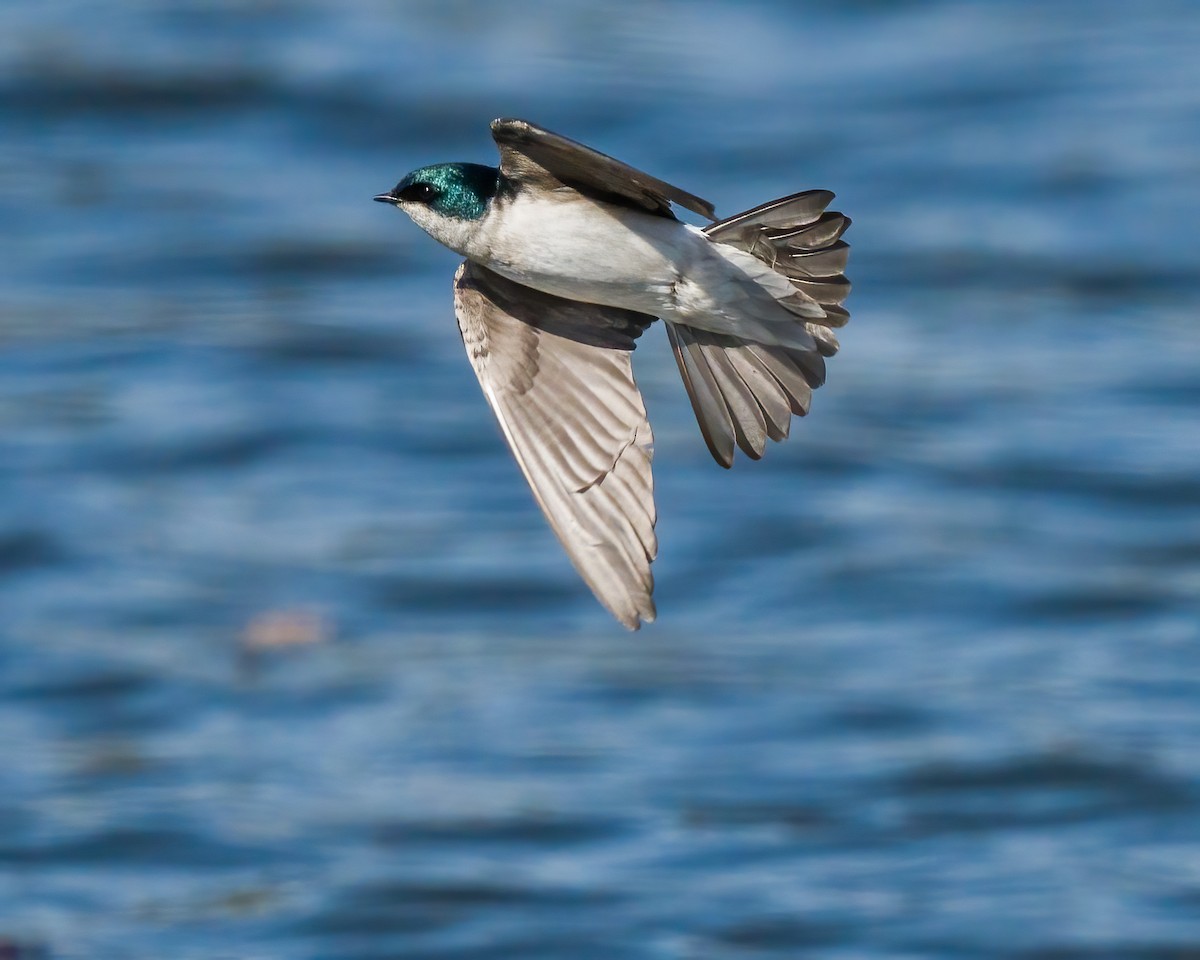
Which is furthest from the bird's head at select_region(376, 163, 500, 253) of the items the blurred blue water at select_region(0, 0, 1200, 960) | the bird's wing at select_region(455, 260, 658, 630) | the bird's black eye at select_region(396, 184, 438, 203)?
the blurred blue water at select_region(0, 0, 1200, 960)

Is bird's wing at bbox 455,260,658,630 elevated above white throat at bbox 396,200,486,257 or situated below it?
below

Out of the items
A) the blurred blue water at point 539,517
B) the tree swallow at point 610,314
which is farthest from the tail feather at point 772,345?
the blurred blue water at point 539,517

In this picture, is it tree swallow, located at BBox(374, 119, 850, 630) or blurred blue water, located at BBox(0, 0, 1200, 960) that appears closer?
tree swallow, located at BBox(374, 119, 850, 630)

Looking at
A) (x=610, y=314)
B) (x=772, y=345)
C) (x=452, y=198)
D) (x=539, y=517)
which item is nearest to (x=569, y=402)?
(x=610, y=314)

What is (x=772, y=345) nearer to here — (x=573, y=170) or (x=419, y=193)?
(x=573, y=170)

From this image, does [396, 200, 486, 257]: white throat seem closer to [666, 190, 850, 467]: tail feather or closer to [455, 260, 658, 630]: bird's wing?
[455, 260, 658, 630]: bird's wing

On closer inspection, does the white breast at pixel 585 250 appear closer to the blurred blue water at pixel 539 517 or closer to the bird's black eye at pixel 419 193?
the bird's black eye at pixel 419 193

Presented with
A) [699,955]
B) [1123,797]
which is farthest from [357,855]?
[1123,797]
